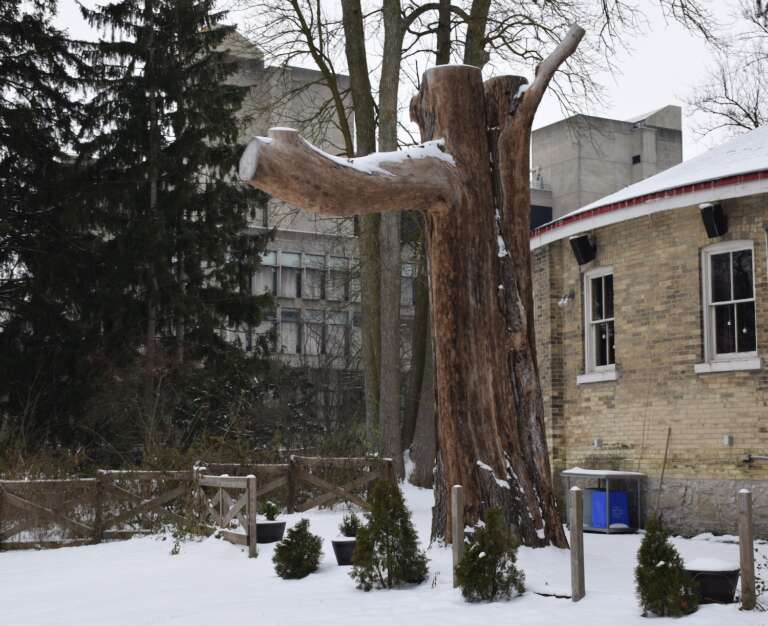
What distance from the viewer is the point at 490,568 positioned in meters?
9.95

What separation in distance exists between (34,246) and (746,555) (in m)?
22.1

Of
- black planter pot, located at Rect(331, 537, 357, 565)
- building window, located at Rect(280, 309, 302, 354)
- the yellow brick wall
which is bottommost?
black planter pot, located at Rect(331, 537, 357, 565)

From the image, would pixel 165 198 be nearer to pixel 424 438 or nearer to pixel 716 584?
pixel 424 438

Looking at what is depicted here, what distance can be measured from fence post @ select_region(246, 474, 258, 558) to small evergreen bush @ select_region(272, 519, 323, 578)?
194 cm

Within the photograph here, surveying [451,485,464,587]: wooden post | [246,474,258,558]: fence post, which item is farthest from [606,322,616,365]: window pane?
[451,485,464,587]: wooden post

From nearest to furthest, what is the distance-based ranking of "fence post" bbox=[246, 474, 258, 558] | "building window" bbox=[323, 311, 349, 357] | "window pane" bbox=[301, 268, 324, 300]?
1. "fence post" bbox=[246, 474, 258, 558]
2. "building window" bbox=[323, 311, 349, 357]
3. "window pane" bbox=[301, 268, 324, 300]

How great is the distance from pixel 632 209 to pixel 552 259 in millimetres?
2695

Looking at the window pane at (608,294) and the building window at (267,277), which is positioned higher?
the building window at (267,277)

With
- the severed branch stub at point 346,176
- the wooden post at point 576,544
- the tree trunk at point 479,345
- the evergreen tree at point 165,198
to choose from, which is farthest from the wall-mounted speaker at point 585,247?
the evergreen tree at point 165,198

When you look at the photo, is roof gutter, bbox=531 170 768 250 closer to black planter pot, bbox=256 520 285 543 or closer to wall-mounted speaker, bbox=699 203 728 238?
wall-mounted speaker, bbox=699 203 728 238

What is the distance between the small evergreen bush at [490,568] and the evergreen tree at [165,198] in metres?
17.7

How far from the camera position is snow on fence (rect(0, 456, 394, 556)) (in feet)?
56.0

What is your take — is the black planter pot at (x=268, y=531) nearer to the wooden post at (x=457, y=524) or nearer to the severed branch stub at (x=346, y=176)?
the wooden post at (x=457, y=524)

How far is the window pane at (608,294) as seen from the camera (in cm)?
1859
